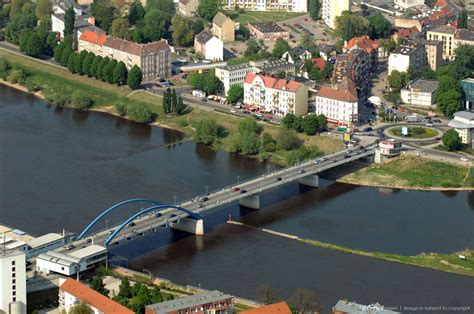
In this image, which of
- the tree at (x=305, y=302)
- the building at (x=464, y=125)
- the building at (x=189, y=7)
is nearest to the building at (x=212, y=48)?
the building at (x=189, y=7)

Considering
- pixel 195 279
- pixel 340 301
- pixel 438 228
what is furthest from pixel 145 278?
pixel 438 228

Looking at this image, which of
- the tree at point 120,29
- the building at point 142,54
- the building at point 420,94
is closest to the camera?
the building at point 420,94

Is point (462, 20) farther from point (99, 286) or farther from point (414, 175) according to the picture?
point (99, 286)

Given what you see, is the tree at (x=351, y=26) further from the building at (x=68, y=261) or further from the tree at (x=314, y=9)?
the building at (x=68, y=261)

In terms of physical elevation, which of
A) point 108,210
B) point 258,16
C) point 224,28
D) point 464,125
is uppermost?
point 224,28

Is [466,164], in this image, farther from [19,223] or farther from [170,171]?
[19,223]

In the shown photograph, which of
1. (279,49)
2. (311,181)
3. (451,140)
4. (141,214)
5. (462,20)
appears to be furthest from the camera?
(462,20)

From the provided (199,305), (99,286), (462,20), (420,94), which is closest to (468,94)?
(420,94)

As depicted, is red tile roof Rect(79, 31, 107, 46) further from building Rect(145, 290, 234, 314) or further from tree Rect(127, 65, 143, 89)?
building Rect(145, 290, 234, 314)
